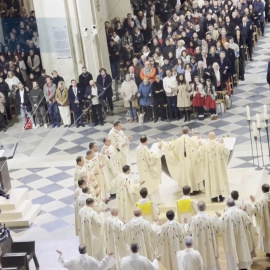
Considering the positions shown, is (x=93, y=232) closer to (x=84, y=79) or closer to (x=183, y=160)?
(x=183, y=160)

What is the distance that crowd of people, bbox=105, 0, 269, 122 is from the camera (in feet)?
89.4

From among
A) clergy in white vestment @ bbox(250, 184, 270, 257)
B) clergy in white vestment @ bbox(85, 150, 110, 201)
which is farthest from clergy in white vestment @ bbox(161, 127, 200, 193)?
clergy in white vestment @ bbox(250, 184, 270, 257)

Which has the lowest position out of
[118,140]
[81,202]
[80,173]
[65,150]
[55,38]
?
[65,150]

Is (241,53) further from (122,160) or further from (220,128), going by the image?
(122,160)

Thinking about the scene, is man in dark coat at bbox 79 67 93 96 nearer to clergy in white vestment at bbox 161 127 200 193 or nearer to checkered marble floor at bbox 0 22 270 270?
checkered marble floor at bbox 0 22 270 270

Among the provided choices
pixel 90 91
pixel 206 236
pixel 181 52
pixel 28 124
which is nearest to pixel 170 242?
pixel 206 236

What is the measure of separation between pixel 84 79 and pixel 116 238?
938cm

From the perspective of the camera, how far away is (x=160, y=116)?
91.7ft

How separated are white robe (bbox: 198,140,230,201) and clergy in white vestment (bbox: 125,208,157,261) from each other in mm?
2440

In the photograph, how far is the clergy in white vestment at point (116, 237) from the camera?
1898 cm

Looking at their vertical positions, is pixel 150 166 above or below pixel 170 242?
above

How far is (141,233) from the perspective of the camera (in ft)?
61.7

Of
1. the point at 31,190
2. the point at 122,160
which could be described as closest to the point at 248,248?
the point at 122,160

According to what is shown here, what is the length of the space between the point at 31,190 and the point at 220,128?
17.4ft
